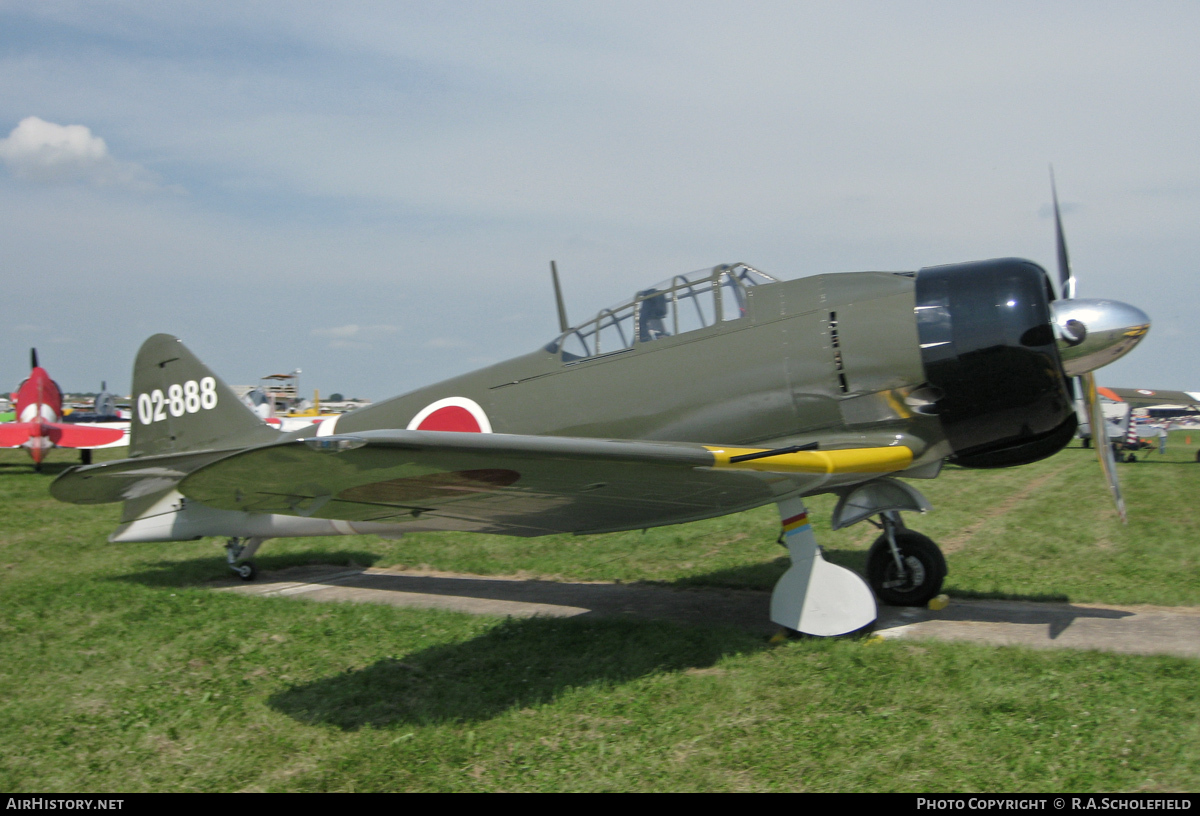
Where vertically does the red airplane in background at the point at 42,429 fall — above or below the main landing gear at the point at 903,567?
above

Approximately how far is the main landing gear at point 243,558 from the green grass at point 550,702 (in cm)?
61

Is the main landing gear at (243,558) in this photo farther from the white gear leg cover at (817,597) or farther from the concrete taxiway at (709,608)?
the white gear leg cover at (817,597)

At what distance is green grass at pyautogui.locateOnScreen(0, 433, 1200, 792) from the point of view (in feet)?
11.1

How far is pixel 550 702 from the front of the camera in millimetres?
4223

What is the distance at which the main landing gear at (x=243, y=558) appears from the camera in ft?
26.1

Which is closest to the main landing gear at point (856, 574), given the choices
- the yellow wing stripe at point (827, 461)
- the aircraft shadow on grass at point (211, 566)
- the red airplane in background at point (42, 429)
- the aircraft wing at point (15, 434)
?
the yellow wing stripe at point (827, 461)

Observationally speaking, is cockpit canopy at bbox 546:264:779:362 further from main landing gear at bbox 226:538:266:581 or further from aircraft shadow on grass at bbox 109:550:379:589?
aircraft shadow on grass at bbox 109:550:379:589

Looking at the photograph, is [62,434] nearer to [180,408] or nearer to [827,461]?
[180,408]

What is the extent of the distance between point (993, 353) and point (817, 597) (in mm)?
1863

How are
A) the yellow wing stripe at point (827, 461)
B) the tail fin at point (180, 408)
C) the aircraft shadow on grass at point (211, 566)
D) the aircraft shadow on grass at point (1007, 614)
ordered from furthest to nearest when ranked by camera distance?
the tail fin at point (180, 408), the aircraft shadow on grass at point (211, 566), the aircraft shadow on grass at point (1007, 614), the yellow wing stripe at point (827, 461)

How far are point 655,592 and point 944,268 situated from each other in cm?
354

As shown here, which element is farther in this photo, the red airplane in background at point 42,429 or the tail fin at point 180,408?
the red airplane in background at point 42,429
